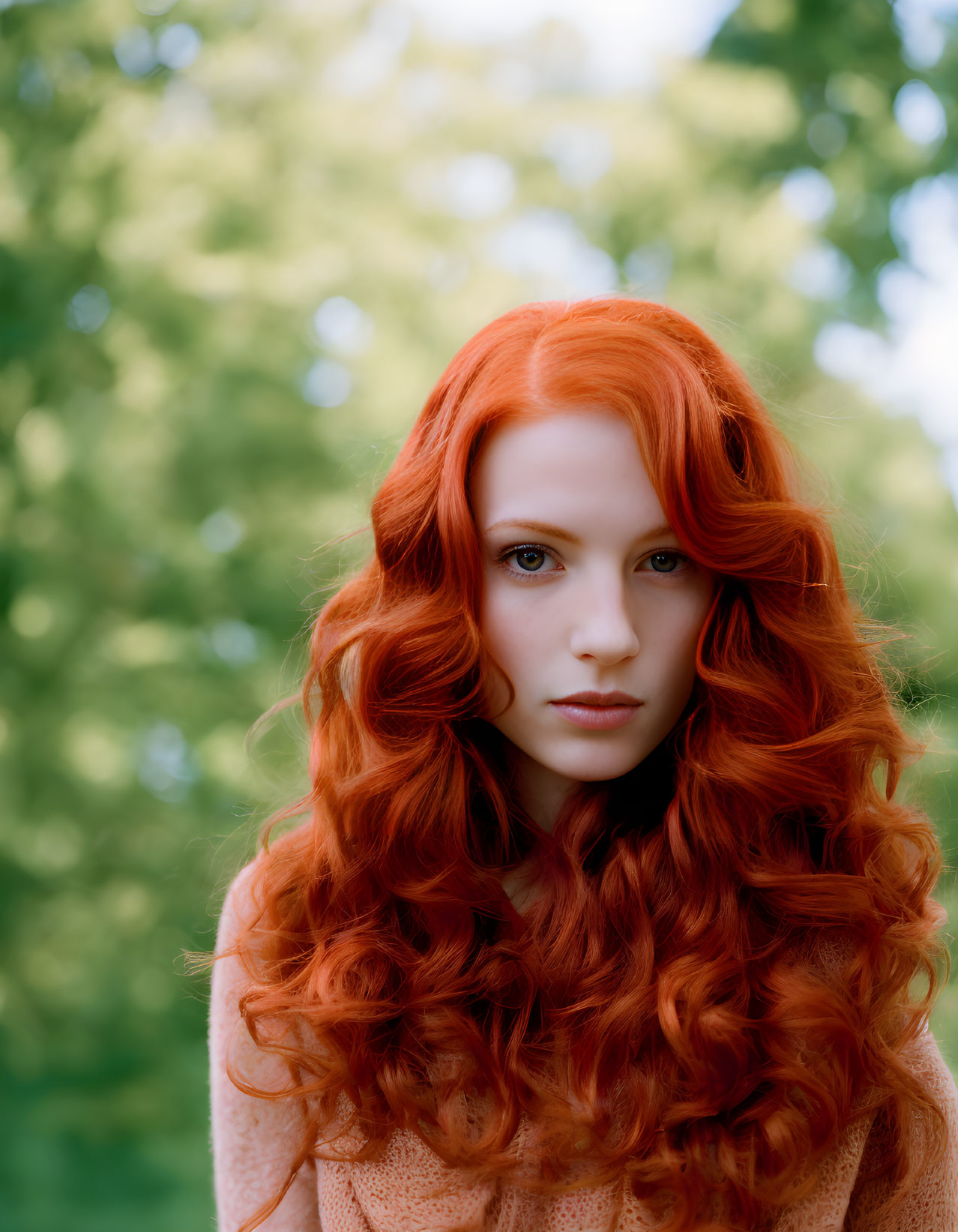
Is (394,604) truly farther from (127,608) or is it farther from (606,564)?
(127,608)

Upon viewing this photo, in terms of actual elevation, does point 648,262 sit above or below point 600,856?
above

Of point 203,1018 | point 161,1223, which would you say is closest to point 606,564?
point 203,1018

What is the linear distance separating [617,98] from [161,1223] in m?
3.25

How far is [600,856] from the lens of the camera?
1.19 m

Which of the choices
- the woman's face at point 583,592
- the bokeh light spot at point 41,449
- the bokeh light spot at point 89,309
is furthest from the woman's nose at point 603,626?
the bokeh light spot at point 89,309

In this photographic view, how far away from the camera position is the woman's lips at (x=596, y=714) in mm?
1069

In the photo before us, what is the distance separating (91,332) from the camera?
10.1ft

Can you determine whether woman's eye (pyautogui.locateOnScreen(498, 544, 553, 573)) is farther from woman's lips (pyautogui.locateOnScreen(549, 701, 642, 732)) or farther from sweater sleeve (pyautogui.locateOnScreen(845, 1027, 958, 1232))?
sweater sleeve (pyautogui.locateOnScreen(845, 1027, 958, 1232))

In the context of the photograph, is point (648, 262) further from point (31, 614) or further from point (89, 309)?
point (31, 614)

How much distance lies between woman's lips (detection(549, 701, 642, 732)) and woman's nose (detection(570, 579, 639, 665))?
50 mm

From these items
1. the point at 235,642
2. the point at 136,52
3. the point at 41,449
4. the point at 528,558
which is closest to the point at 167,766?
the point at 235,642

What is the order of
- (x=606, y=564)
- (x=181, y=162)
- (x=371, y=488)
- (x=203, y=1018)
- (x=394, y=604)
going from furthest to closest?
(x=203, y=1018), (x=181, y=162), (x=371, y=488), (x=394, y=604), (x=606, y=564)

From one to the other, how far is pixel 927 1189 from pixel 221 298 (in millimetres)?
2445

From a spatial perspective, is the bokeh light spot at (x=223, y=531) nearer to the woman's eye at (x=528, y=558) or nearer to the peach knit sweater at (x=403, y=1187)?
the peach knit sweater at (x=403, y=1187)
